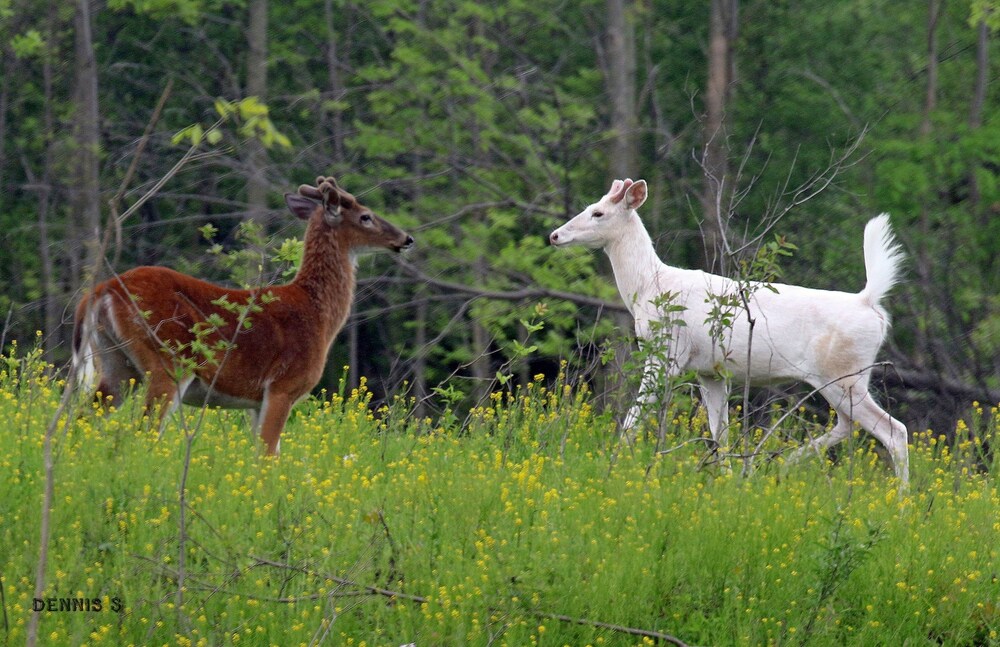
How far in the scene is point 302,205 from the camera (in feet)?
30.8

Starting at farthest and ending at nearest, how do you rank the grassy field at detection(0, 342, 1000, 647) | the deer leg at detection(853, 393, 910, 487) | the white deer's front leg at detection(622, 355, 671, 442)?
the deer leg at detection(853, 393, 910, 487)
the white deer's front leg at detection(622, 355, 671, 442)
the grassy field at detection(0, 342, 1000, 647)

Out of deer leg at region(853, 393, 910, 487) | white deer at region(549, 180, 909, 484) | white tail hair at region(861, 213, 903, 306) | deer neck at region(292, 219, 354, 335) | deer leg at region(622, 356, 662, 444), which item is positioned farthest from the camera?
white tail hair at region(861, 213, 903, 306)

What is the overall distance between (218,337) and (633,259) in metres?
3.68

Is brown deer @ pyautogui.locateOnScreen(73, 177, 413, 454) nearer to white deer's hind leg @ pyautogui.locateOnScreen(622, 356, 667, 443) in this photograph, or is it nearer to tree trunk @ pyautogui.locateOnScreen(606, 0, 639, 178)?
white deer's hind leg @ pyautogui.locateOnScreen(622, 356, 667, 443)

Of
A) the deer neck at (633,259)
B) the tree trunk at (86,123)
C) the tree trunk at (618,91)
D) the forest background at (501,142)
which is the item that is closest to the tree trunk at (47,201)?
the forest background at (501,142)

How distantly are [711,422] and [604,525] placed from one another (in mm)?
3086

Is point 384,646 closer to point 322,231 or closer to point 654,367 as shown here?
point 654,367

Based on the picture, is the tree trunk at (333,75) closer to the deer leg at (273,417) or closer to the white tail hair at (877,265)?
the white tail hair at (877,265)

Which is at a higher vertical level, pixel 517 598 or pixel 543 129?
pixel 543 129

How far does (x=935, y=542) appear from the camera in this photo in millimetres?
7055

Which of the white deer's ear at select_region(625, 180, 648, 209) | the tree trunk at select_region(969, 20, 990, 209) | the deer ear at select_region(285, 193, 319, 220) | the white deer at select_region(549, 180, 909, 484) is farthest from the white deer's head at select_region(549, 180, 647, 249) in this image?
the tree trunk at select_region(969, 20, 990, 209)

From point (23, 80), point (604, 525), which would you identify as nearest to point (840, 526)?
point (604, 525)

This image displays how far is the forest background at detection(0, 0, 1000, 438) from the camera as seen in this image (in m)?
17.8

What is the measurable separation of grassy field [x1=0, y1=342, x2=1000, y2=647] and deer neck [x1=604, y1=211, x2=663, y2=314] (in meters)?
3.01
